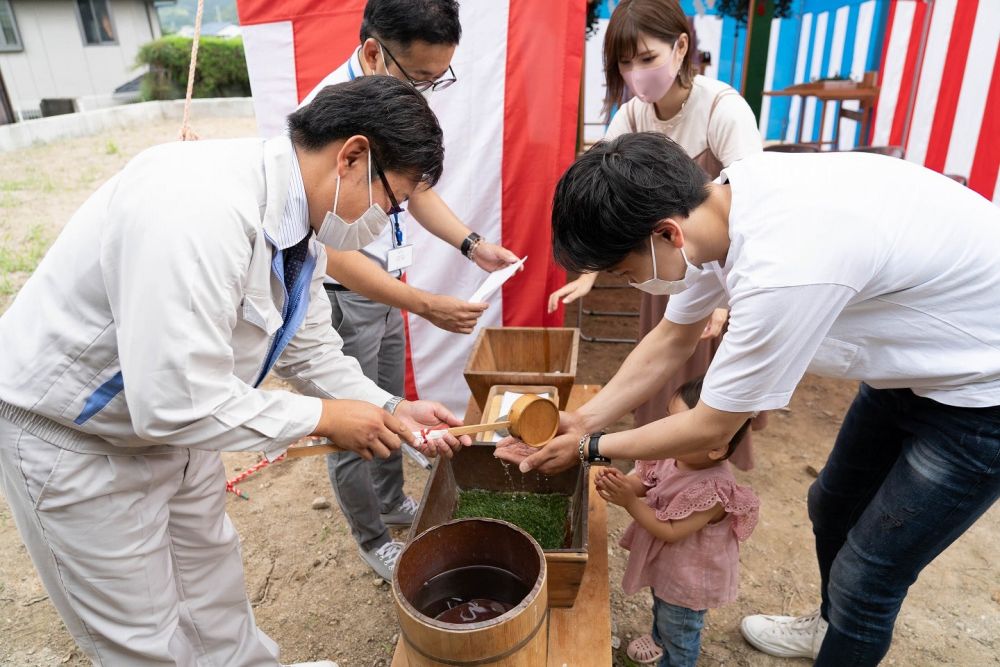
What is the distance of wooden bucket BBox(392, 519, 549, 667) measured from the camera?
40.1 inches

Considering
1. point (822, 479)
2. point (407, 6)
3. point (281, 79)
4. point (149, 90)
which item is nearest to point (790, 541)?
point (822, 479)

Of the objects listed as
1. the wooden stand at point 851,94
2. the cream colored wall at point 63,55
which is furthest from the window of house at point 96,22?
the wooden stand at point 851,94

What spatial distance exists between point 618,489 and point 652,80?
5.01 feet

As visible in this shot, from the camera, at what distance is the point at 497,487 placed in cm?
186

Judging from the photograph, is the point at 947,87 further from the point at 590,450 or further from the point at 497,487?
the point at 497,487

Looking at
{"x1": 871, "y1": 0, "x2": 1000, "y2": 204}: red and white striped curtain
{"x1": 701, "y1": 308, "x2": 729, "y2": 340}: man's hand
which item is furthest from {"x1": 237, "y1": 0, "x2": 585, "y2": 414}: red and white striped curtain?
{"x1": 871, "y1": 0, "x2": 1000, "y2": 204}: red and white striped curtain

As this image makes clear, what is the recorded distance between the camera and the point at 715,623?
2270 millimetres

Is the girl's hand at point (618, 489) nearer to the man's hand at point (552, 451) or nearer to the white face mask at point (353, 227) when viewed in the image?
the man's hand at point (552, 451)

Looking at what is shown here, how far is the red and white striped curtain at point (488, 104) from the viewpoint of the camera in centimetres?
278

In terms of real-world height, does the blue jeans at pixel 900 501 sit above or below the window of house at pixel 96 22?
below

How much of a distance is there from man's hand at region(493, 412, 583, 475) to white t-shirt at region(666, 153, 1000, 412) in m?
0.46

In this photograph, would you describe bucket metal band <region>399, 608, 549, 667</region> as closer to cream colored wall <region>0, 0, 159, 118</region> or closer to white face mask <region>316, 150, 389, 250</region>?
white face mask <region>316, 150, 389, 250</region>

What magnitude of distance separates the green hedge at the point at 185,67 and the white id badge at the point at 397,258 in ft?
53.4

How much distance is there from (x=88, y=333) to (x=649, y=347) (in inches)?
53.4
